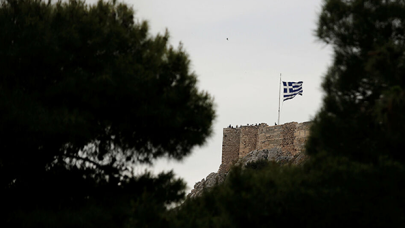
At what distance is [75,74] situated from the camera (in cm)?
1042

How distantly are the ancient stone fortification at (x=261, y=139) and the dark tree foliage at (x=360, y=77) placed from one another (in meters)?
26.9

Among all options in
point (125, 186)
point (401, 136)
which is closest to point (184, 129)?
point (125, 186)

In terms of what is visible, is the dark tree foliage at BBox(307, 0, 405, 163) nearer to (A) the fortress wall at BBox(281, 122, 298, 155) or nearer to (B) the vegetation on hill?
(B) the vegetation on hill

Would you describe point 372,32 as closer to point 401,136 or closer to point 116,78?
point 401,136

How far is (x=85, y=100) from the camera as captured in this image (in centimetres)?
1036

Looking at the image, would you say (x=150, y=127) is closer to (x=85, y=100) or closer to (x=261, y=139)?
(x=85, y=100)

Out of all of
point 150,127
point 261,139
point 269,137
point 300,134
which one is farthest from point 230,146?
point 150,127

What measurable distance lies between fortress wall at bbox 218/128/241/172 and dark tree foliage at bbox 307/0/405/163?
33259mm

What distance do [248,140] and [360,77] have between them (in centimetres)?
3285

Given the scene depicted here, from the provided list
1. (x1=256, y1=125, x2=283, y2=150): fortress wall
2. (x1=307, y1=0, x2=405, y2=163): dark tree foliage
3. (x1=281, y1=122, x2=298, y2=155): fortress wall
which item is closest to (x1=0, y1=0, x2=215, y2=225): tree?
(x1=307, y1=0, x2=405, y2=163): dark tree foliage

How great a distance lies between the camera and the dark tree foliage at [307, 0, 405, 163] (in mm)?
9000

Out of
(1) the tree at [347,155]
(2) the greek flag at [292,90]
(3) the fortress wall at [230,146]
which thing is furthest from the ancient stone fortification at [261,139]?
(1) the tree at [347,155]

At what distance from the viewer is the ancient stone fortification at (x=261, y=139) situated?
39.0 meters

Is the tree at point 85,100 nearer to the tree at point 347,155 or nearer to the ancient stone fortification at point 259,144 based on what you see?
the tree at point 347,155
